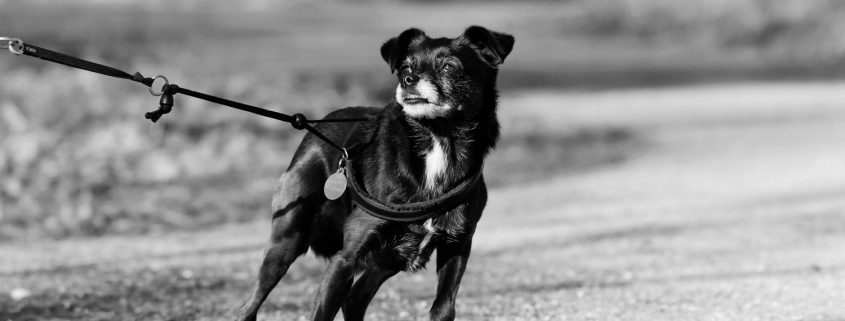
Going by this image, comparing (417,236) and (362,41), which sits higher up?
(362,41)

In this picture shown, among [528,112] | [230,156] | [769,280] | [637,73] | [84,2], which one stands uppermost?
[84,2]

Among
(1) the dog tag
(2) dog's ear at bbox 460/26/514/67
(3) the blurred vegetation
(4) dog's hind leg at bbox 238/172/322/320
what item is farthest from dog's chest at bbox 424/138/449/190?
(3) the blurred vegetation

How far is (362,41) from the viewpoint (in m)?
25.0

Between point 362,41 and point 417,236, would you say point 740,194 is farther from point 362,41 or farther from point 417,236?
point 362,41

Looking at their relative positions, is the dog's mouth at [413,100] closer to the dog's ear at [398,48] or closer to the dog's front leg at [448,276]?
the dog's ear at [398,48]

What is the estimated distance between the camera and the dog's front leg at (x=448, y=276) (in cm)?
500

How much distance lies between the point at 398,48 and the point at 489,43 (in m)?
A: 0.38

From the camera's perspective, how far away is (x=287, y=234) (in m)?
5.28

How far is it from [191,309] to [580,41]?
68.0ft

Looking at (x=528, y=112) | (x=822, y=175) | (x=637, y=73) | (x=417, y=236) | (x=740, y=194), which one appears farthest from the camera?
(x=637, y=73)

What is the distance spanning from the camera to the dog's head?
4.86 m

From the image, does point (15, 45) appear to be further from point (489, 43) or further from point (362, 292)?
point (489, 43)

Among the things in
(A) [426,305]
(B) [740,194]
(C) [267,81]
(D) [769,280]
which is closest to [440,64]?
(A) [426,305]

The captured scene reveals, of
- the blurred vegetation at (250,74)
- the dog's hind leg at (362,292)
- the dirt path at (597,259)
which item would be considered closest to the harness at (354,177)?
the dog's hind leg at (362,292)
